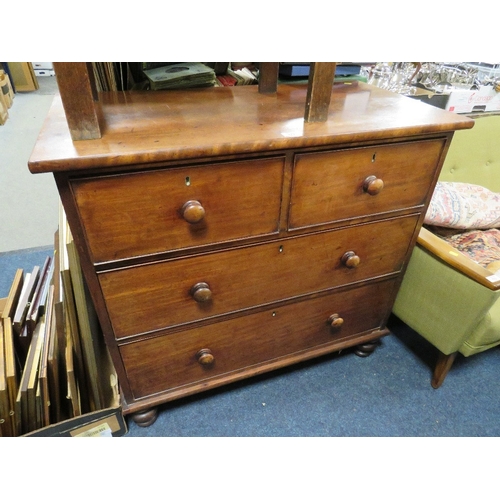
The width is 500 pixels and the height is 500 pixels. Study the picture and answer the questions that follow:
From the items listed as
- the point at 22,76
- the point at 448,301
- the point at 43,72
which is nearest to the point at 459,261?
the point at 448,301

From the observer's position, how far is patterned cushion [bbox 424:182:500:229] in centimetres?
132

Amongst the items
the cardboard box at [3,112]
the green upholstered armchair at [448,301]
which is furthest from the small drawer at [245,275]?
the cardboard box at [3,112]

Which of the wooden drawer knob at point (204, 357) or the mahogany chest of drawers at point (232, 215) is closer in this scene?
the mahogany chest of drawers at point (232, 215)

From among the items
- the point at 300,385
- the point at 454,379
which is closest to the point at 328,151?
the point at 300,385

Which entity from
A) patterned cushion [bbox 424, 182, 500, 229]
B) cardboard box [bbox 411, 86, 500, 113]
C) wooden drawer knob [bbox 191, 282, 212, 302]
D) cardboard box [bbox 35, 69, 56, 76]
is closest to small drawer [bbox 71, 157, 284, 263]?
wooden drawer knob [bbox 191, 282, 212, 302]

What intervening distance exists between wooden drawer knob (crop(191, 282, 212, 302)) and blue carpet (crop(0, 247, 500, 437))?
1.75 ft

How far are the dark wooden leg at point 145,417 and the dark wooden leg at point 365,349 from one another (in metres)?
0.77

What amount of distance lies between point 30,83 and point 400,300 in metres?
4.35

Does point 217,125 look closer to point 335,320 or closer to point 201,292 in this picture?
point 201,292

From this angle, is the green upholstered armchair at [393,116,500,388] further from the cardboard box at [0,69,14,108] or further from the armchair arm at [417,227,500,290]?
the cardboard box at [0,69,14,108]

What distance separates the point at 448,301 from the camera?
1.17m

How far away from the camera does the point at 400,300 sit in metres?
1.34

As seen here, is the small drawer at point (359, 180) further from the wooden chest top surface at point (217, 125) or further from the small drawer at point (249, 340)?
the small drawer at point (249, 340)

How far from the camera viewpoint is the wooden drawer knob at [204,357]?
41.4 inches
